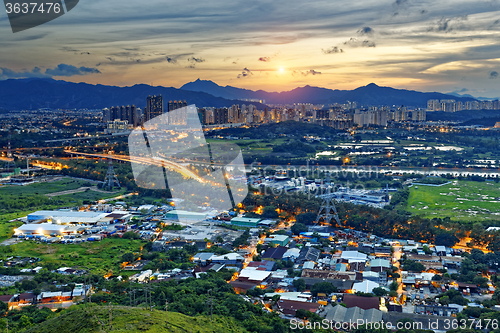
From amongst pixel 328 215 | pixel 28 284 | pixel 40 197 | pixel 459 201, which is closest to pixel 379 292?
pixel 328 215

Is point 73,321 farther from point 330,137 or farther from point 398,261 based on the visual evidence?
point 330,137

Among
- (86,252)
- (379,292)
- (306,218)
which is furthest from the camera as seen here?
(306,218)

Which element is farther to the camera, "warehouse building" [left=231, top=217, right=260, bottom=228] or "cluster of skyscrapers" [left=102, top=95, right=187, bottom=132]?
"cluster of skyscrapers" [left=102, top=95, right=187, bottom=132]

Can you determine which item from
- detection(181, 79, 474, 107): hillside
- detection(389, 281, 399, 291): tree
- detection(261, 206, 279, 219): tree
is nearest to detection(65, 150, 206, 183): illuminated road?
detection(261, 206, 279, 219): tree

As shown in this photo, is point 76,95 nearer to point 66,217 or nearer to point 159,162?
point 159,162

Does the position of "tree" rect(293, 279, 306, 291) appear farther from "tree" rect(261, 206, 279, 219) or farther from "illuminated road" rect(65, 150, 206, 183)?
"illuminated road" rect(65, 150, 206, 183)

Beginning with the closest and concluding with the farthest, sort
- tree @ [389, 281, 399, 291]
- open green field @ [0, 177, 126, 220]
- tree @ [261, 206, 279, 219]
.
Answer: tree @ [389, 281, 399, 291] < tree @ [261, 206, 279, 219] < open green field @ [0, 177, 126, 220]

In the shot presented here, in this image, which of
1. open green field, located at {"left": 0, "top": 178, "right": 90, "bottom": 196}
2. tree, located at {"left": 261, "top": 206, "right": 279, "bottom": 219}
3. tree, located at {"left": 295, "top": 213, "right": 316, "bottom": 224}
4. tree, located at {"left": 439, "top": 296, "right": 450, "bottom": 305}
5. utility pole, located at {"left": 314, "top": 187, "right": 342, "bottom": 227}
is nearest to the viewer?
tree, located at {"left": 439, "top": 296, "right": 450, "bottom": 305}

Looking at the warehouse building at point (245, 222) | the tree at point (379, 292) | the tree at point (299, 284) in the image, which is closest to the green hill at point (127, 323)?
the tree at point (299, 284)
